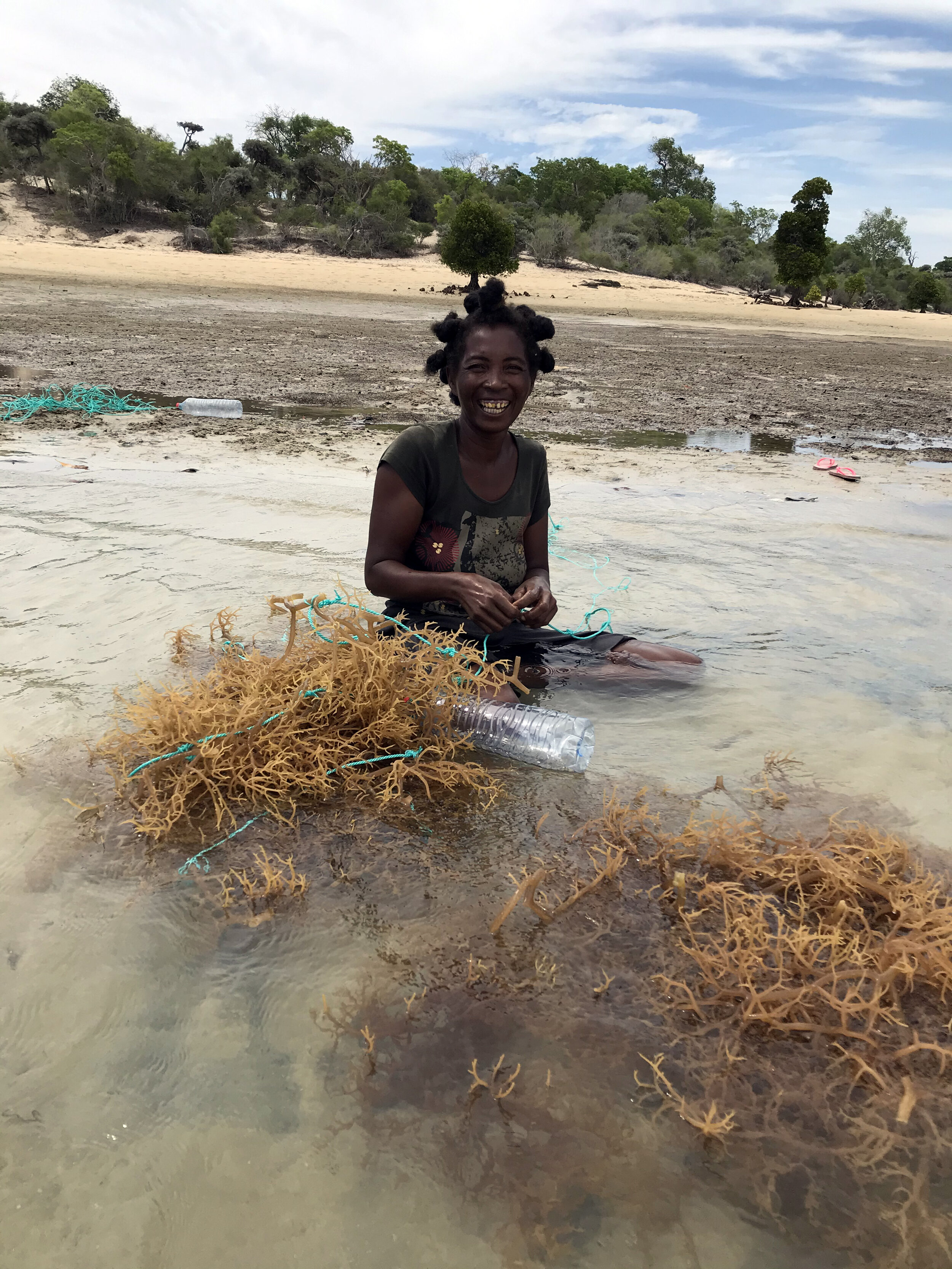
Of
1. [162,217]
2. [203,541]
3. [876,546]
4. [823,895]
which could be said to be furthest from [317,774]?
[162,217]

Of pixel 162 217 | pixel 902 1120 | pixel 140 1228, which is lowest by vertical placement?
pixel 140 1228

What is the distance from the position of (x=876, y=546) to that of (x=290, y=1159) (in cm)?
540

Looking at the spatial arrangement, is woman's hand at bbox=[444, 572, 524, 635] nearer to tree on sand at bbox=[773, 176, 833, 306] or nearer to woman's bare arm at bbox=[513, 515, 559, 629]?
woman's bare arm at bbox=[513, 515, 559, 629]

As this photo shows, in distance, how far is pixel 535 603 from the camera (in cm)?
312

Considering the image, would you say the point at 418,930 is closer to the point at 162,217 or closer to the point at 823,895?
the point at 823,895

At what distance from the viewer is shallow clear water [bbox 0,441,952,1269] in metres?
1.49

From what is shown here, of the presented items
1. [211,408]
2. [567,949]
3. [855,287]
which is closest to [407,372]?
[211,408]

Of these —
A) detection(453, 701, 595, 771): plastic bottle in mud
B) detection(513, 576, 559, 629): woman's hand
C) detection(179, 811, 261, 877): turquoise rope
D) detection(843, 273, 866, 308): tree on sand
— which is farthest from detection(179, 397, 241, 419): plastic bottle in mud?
detection(843, 273, 866, 308): tree on sand

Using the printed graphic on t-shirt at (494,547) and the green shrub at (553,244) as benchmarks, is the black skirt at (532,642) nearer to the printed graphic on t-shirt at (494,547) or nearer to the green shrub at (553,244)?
the printed graphic on t-shirt at (494,547)

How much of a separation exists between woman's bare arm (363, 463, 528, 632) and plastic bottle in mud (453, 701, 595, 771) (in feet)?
1.05

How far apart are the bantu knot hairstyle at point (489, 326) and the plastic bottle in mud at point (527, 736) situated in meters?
1.15

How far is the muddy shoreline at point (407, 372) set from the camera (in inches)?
367

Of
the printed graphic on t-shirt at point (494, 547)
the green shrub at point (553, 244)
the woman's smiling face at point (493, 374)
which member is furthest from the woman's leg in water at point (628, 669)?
the green shrub at point (553, 244)

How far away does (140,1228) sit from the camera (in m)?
1.46
